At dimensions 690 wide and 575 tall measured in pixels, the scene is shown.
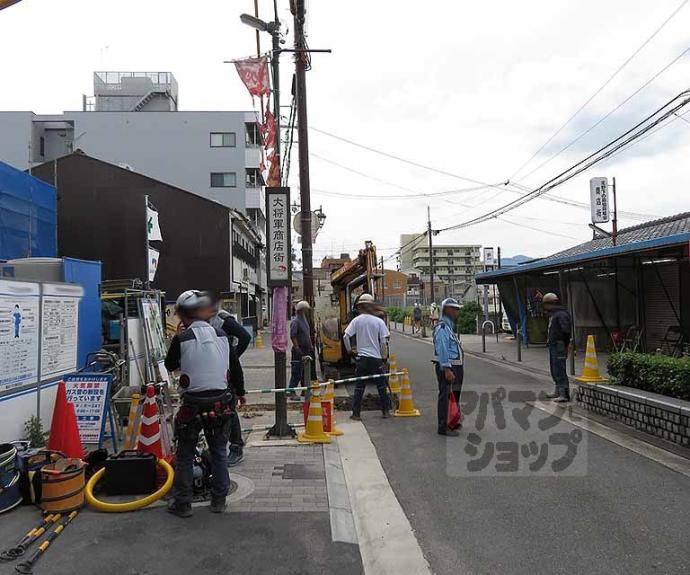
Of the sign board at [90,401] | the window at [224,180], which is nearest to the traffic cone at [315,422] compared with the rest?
the sign board at [90,401]

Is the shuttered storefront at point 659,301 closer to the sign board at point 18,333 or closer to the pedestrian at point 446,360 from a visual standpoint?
the pedestrian at point 446,360

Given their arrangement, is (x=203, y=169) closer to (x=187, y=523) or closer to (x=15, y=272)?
(x=15, y=272)

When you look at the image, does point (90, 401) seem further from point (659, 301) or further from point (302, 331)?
point (659, 301)

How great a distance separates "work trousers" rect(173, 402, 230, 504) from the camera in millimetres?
4418

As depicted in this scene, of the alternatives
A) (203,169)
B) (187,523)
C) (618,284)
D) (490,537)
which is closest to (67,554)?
(187,523)

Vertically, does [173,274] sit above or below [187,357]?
above

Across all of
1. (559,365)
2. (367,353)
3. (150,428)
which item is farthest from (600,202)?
(150,428)

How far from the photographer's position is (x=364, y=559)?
154 inches

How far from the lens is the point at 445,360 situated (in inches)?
279

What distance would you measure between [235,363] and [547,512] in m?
3.13

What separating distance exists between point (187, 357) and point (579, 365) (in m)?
12.3

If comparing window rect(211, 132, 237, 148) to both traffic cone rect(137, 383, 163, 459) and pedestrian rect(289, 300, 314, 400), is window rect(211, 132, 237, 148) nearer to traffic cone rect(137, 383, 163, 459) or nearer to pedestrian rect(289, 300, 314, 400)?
pedestrian rect(289, 300, 314, 400)

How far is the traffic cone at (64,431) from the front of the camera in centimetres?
526

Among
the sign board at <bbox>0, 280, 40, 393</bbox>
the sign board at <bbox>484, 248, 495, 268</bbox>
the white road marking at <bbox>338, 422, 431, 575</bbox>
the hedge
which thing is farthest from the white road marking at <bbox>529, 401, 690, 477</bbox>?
the sign board at <bbox>484, 248, 495, 268</bbox>
